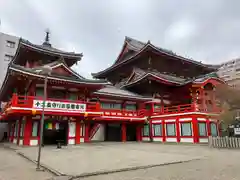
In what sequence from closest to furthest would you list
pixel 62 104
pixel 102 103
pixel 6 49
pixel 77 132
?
pixel 62 104
pixel 77 132
pixel 102 103
pixel 6 49

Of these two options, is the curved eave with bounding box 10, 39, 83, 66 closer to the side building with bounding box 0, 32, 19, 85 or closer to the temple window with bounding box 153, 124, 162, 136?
the temple window with bounding box 153, 124, 162, 136

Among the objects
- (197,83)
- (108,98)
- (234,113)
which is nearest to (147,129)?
(108,98)

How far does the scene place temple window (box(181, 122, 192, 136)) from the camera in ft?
69.8

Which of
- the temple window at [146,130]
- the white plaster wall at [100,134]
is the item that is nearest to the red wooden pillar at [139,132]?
the temple window at [146,130]

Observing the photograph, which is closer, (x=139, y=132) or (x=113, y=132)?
(x=139, y=132)

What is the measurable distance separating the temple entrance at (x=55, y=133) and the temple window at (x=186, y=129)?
1208 centimetres

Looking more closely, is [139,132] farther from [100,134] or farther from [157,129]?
[100,134]

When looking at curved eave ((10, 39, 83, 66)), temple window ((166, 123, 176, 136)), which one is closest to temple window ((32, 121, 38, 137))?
curved eave ((10, 39, 83, 66))

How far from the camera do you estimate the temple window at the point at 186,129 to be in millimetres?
21269

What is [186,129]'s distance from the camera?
851 inches

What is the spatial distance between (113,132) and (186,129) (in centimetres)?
1013

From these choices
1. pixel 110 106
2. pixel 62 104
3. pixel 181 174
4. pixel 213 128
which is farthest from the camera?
pixel 110 106

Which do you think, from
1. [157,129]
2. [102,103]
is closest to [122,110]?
[102,103]

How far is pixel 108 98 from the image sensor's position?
87.0 feet
